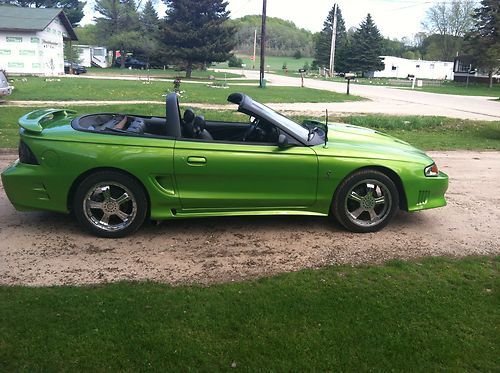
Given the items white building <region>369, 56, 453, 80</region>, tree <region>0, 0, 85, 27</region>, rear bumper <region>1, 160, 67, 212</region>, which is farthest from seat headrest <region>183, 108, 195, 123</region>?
A: white building <region>369, 56, 453, 80</region>

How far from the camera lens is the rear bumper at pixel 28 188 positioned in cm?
470

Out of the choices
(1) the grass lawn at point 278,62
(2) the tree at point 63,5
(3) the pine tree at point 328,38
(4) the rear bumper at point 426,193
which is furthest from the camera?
(1) the grass lawn at point 278,62

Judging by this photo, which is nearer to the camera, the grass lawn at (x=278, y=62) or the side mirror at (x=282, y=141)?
the side mirror at (x=282, y=141)

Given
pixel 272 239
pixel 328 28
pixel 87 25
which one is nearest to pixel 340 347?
pixel 272 239

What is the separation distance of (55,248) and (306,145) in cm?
259

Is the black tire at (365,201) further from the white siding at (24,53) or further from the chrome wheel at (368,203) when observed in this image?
the white siding at (24,53)

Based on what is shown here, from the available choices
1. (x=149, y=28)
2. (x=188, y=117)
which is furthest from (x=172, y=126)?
(x=149, y=28)

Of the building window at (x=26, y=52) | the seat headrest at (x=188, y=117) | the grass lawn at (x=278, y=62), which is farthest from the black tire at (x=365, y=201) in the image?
the grass lawn at (x=278, y=62)

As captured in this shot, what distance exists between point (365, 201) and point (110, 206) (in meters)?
2.56

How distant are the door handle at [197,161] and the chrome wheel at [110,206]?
0.65 metres

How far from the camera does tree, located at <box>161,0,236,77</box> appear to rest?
46.8 metres

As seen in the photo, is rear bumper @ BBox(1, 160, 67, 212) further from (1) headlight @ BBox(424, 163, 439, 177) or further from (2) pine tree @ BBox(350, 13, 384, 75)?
(2) pine tree @ BBox(350, 13, 384, 75)

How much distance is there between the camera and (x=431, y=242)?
Answer: 4.95m

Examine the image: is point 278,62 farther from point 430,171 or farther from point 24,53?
point 430,171
